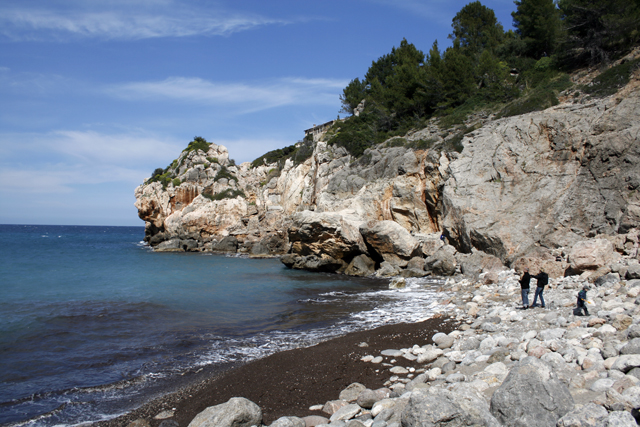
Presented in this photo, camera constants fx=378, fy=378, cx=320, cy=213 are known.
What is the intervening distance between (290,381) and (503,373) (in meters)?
3.99

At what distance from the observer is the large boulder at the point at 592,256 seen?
12.4m

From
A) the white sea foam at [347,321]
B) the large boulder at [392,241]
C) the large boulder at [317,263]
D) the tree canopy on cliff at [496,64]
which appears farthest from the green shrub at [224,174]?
the white sea foam at [347,321]

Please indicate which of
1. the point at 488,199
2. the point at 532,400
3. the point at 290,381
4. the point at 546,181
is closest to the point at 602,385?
the point at 532,400

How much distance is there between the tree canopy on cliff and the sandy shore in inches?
873

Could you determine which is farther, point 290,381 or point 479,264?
point 479,264

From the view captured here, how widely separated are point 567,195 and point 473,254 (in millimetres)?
5013

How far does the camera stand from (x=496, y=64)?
1401 inches

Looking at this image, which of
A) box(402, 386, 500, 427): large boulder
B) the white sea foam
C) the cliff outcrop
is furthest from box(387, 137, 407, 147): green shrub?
box(402, 386, 500, 427): large boulder

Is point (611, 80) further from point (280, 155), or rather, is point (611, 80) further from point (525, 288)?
point (280, 155)

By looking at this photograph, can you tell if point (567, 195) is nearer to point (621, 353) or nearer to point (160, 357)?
point (621, 353)

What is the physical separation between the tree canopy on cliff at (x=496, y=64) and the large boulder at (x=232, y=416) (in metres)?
25.7

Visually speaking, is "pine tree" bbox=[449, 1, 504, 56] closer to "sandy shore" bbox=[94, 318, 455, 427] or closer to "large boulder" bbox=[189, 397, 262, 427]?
"sandy shore" bbox=[94, 318, 455, 427]

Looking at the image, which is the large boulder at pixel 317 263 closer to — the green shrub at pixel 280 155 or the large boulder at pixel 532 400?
the large boulder at pixel 532 400

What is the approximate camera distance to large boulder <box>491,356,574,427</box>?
409 centimetres
